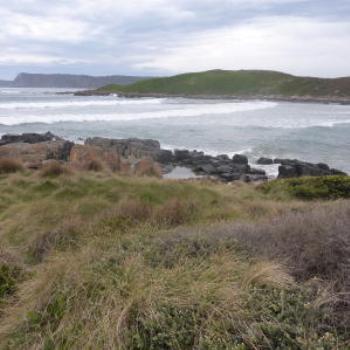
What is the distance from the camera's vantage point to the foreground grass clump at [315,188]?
37.8 feet

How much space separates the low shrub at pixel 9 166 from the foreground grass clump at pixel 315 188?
23.3 ft

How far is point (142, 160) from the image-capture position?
15.6 meters

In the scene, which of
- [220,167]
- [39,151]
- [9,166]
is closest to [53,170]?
[9,166]

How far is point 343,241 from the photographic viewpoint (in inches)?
166

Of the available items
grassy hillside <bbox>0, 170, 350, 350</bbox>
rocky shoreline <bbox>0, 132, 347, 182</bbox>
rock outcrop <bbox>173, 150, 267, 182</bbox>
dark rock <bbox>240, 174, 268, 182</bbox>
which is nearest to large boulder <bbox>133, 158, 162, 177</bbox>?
rocky shoreline <bbox>0, 132, 347, 182</bbox>

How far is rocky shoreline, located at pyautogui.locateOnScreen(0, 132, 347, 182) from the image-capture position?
46.7 feet

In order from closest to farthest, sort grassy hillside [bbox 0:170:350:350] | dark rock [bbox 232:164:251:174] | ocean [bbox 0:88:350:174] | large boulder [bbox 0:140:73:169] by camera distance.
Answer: grassy hillside [bbox 0:170:350:350] < large boulder [bbox 0:140:73:169] < dark rock [bbox 232:164:251:174] < ocean [bbox 0:88:350:174]

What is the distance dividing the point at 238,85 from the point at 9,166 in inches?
4787

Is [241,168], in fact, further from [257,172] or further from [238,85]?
[238,85]

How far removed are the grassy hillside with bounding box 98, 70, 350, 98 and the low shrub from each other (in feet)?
315

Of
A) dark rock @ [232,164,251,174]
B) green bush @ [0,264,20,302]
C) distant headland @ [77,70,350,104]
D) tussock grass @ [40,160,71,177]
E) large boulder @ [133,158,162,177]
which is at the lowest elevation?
distant headland @ [77,70,350,104]

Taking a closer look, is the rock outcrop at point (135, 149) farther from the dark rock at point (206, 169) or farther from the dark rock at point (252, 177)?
the dark rock at point (252, 177)

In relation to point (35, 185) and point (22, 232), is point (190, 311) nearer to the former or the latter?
point (22, 232)

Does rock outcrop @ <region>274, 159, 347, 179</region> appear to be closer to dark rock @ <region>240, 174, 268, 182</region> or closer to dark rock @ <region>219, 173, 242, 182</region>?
dark rock @ <region>240, 174, 268, 182</region>
